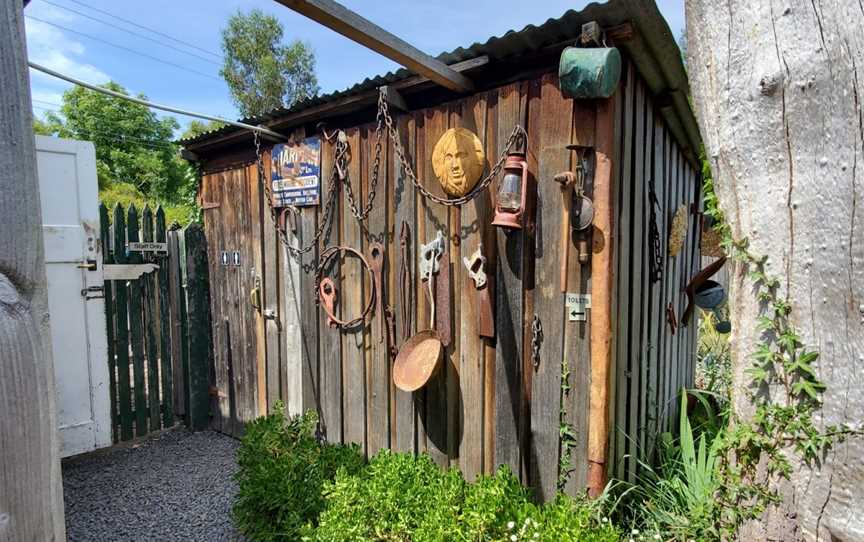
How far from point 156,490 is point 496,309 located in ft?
10.1

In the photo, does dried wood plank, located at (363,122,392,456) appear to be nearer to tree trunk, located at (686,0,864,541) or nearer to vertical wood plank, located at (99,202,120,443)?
tree trunk, located at (686,0,864,541)

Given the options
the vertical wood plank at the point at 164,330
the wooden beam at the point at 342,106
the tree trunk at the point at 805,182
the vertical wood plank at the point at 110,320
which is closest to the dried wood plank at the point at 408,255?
the wooden beam at the point at 342,106

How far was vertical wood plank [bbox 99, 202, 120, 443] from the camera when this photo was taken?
399 cm

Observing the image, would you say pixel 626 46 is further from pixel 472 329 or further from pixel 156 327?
pixel 156 327

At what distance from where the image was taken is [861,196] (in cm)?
98

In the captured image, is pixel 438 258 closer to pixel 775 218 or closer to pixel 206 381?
pixel 775 218

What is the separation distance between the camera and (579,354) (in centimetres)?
225

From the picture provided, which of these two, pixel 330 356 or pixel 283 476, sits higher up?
pixel 330 356

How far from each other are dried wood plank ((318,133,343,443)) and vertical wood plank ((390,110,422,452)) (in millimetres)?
Answer: 582

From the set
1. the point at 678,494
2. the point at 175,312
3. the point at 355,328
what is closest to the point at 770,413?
the point at 678,494

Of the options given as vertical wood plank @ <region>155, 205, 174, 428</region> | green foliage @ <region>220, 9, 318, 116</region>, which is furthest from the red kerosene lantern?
green foliage @ <region>220, 9, 318, 116</region>

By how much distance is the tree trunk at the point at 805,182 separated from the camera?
99 centimetres

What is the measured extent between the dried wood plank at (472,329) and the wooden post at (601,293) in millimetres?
620

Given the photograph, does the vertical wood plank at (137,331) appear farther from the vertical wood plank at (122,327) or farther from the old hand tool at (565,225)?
the old hand tool at (565,225)
